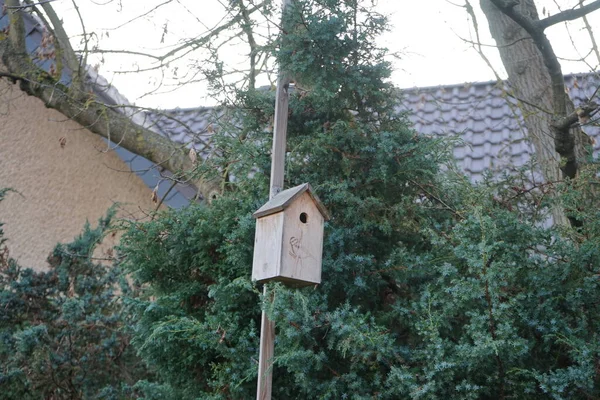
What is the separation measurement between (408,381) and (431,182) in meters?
1.30

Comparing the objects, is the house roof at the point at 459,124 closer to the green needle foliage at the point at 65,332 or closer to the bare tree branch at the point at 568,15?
the green needle foliage at the point at 65,332

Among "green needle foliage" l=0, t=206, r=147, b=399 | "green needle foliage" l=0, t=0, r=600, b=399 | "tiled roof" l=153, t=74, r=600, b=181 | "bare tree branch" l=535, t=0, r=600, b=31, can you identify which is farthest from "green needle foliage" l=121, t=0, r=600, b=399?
"tiled roof" l=153, t=74, r=600, b=181

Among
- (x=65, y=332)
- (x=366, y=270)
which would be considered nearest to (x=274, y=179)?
(x=366, y=270)

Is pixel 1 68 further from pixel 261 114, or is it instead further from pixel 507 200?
pixel 507 200

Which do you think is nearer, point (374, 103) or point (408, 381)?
point (408, 381)

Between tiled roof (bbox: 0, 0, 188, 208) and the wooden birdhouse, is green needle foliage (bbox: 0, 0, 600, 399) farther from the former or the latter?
tiled roof (bbox: 0, 0, 188, 208)

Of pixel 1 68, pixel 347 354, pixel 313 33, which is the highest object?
pixel 1 68

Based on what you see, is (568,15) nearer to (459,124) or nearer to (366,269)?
(366,269)

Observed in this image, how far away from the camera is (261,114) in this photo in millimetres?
4359

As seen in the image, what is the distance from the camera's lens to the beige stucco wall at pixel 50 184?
26.0 feet

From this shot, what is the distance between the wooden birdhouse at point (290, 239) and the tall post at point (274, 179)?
0.57 ft

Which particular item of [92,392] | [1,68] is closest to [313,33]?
[92,392]

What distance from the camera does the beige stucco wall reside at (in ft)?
26.0

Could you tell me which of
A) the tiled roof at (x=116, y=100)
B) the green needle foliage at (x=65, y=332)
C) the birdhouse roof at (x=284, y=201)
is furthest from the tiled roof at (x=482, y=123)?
the birdhouse roof at (x=284, y=201)
